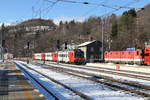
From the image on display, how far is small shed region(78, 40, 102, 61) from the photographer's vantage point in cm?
6700

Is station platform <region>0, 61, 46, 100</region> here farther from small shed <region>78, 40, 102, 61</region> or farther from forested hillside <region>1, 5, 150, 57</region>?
small shed <region>78, 40, 102, 61</region>

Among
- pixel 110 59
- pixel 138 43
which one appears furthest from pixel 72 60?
pixel 138 43

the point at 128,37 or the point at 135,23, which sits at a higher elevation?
the point at 135,23

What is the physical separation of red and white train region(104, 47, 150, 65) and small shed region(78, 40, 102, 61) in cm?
1666

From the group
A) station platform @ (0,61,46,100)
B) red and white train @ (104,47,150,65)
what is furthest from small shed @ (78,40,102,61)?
station platform @ (0,61,46,100)

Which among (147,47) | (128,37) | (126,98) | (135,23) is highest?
(135,23)

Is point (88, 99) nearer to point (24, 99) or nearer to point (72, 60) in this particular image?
point (24, 99)

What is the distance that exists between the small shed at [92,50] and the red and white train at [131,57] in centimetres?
1666

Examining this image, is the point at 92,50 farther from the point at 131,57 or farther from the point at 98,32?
the point at 131,57

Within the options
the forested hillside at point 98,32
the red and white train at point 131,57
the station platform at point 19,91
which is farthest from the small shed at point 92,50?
the station platform at point 19,91

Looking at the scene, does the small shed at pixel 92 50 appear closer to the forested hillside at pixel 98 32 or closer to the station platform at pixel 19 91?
the forested hillside at pixel 98 32

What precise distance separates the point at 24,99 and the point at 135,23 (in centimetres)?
7116

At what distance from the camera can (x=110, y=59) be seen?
160 feet

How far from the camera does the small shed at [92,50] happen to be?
6700cm
